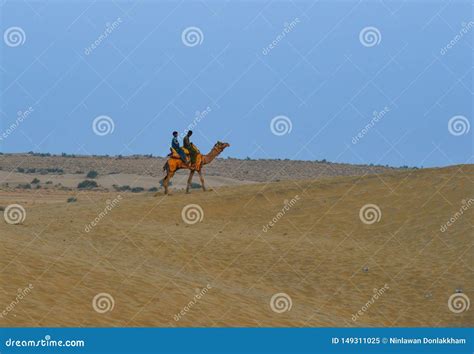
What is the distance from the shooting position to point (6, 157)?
108 metres

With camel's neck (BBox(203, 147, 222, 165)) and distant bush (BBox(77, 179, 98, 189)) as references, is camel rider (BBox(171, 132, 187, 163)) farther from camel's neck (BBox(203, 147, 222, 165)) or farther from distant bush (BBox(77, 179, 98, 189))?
distant bush (BBox(77, 179, 98, 189))

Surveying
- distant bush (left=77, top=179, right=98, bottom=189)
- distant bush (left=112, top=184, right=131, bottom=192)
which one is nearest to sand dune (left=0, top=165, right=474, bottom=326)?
distant bush (left=112, top=184, right=131, bottom=192)

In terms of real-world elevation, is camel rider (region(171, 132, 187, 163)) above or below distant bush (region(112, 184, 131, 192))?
below

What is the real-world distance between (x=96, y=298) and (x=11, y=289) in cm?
170

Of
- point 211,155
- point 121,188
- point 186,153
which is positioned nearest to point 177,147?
point 186,153

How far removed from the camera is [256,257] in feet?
89.6

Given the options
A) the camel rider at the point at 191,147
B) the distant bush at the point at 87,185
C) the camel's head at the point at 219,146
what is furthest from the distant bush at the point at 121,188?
the camel rider at the point at 191,147

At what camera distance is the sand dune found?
1934cm

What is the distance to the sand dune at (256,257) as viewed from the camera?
19.3 meters

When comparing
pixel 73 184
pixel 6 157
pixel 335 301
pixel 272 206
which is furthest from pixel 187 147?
pixel 6 157

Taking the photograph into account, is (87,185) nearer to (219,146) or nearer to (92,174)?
(92,174)

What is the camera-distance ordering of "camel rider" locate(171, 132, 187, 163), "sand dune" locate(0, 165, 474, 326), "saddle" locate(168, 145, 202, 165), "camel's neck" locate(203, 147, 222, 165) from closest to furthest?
"sand dune" locate(0, 165, 474, 326) → "camel rider" locate(171, 132, 187, 163) → "saddle" locate(168, 145, 202, 165) → "camel's neck" locate(203, 147, 222, 165)

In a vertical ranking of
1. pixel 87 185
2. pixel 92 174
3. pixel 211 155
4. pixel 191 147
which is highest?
pixel 92 174

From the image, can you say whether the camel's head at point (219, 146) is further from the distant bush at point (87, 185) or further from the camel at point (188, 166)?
the distant bush at point (87, 185)
